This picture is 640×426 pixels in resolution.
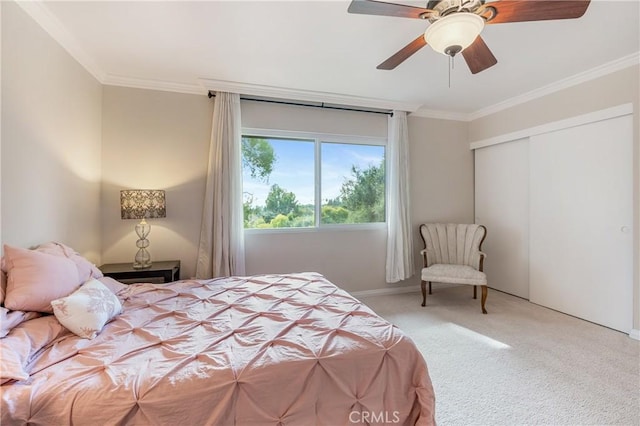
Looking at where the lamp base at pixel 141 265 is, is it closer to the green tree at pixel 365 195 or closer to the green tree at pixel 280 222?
the green tree at pixel 280 222

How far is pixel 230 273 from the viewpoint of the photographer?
3207 millimetres

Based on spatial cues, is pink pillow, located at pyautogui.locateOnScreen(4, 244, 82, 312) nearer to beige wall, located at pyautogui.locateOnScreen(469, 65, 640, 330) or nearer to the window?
the window

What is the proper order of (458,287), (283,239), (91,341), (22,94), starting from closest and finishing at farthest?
(91,341)
(22,94)
(283,239)
(458,287)

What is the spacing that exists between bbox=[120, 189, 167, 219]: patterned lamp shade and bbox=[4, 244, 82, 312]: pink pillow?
1184 mm

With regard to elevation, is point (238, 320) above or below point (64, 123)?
below

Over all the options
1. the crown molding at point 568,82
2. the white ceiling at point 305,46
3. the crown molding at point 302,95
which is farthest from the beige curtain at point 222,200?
the crown molding at point 568,82

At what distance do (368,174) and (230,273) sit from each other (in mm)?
2265

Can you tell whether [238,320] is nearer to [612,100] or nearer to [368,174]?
[368,174]

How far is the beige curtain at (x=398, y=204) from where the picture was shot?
12.7ft

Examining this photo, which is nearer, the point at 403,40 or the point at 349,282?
the point at 403,40

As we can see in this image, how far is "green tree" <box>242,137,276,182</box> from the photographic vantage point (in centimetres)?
350

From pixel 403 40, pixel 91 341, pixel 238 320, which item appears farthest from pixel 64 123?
pixel 403 40

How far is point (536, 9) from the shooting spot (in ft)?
4.83

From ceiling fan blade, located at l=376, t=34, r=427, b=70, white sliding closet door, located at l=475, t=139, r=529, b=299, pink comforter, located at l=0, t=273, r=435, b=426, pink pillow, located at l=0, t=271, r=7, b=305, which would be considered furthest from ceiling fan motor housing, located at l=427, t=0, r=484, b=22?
white sliding closet door, located at l=475, t=139, r=529, b=299
